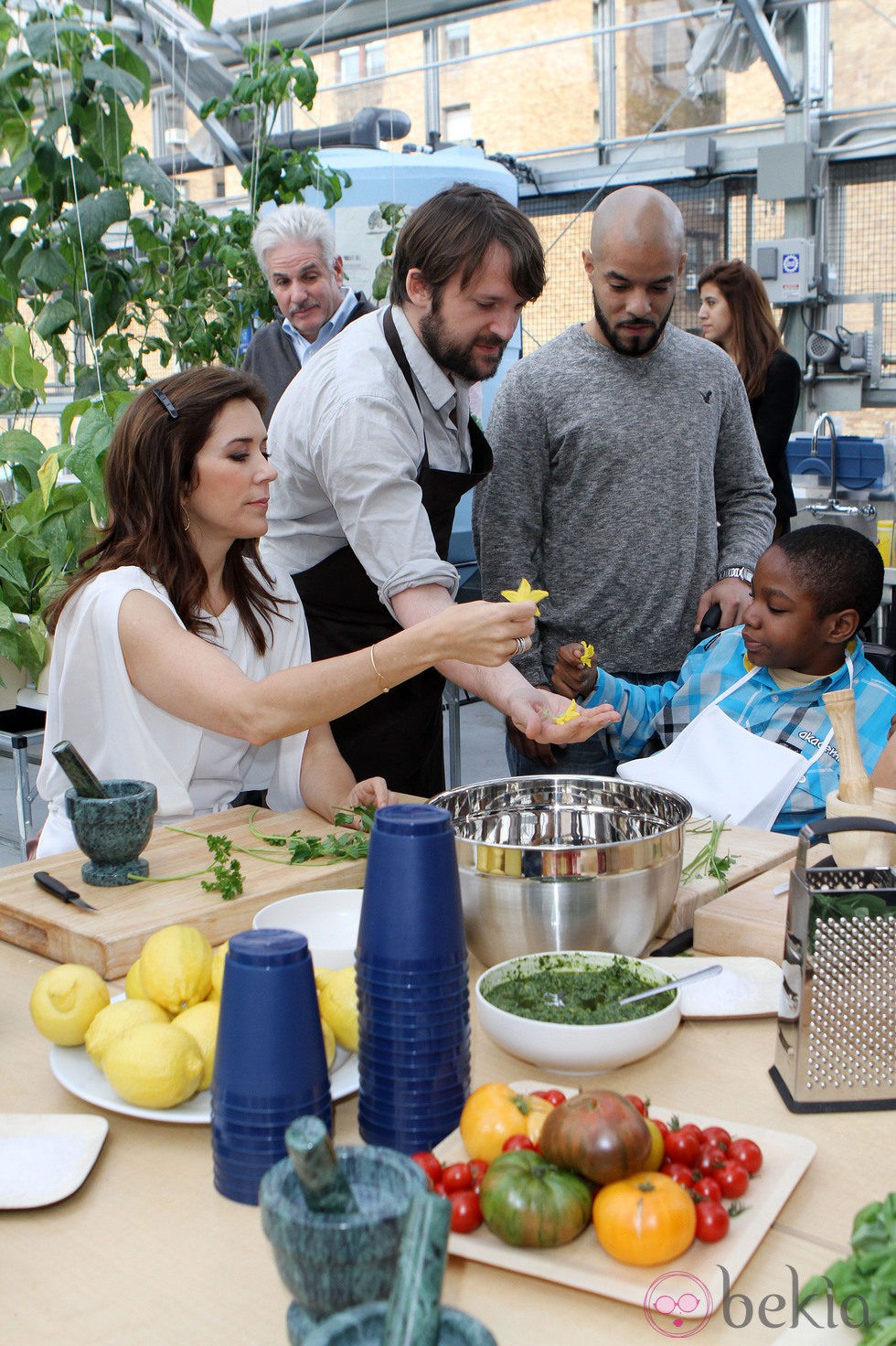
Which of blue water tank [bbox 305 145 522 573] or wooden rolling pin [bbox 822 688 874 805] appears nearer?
wooden rolling pin [bbox 822 688 874 805]

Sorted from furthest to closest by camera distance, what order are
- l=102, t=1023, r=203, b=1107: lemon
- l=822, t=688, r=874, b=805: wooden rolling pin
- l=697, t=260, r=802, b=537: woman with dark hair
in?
l=697, t=260, r=802, b=537: woman with dark hair, l=822, t=688, r=874, b=805: wooden rolling pin, l=102, t=1023, r=203, b=1107: lemon

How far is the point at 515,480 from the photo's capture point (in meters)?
2.87

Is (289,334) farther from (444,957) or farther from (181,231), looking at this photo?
(444,957)

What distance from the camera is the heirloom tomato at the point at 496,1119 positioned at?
102cm

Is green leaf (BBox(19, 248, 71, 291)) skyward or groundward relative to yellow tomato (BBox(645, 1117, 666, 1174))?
skyward

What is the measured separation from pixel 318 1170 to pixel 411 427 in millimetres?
1890

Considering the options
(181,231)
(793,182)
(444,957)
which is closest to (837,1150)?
(444,957)

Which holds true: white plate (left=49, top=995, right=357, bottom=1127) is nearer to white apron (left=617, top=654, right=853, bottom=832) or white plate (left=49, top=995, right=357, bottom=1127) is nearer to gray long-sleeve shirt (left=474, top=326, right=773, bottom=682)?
white apron (left=617, top=654, right=853, bottom=832)

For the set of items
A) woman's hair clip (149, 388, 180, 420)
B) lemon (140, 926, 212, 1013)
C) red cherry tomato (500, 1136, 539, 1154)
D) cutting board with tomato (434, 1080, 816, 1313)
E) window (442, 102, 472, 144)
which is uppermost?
window (442, 102, 472, 144)

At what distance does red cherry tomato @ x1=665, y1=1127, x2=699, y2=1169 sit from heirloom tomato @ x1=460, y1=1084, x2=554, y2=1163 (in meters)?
0.10

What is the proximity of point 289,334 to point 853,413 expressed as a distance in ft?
19.3

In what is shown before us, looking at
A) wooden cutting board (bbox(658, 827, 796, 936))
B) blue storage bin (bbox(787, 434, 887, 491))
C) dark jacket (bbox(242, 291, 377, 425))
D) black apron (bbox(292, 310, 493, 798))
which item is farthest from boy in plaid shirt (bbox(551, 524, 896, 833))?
blue storage bin (bbox(787, 434, 887, 491))

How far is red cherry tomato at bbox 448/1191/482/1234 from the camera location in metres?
0.95

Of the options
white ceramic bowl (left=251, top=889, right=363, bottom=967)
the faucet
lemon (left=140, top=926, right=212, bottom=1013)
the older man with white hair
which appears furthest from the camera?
the faucet
